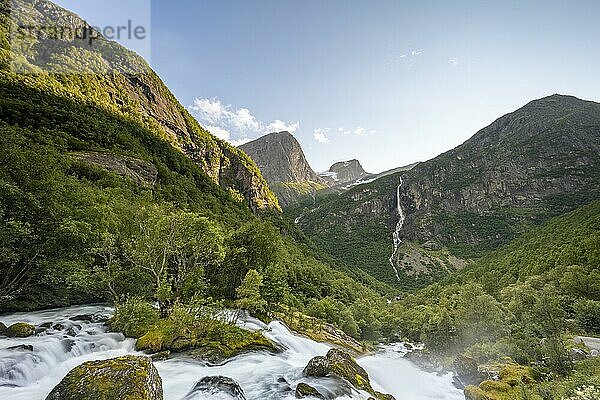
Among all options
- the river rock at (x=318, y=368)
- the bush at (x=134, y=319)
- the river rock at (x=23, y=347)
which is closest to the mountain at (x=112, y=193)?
the bush at (x=134, y=319)

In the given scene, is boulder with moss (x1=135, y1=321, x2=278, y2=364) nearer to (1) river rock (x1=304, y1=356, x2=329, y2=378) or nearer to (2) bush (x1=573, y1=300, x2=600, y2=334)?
(1) river rock (x1=304, y1=356, x2=329, y2=378)

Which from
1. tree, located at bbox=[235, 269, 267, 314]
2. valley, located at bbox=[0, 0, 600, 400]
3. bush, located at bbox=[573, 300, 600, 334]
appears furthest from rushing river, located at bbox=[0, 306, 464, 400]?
bush, located at bbox=[573, 300, 600, 334]

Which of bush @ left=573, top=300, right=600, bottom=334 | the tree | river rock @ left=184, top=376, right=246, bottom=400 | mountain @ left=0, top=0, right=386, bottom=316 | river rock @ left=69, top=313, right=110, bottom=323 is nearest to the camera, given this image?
river rock @ left=184, top=376, right=246, bottom=400

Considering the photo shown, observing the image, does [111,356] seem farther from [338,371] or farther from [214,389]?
[338,371]

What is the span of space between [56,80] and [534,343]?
10597cm

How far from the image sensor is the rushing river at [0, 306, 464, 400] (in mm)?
13383

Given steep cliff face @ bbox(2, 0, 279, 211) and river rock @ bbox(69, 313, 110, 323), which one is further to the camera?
steep cliff face @ bbox(2, 0, 279, 211)

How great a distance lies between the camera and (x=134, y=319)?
20781 mm

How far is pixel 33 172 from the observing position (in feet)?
75.9

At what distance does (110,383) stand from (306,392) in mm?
7639

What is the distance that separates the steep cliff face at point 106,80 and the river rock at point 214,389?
283ft

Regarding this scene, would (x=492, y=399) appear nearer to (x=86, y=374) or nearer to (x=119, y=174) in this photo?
(x=86, y=374)

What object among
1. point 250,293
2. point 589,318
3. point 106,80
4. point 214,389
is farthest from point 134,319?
point 106,80

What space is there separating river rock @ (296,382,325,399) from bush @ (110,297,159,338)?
35.3 feet
